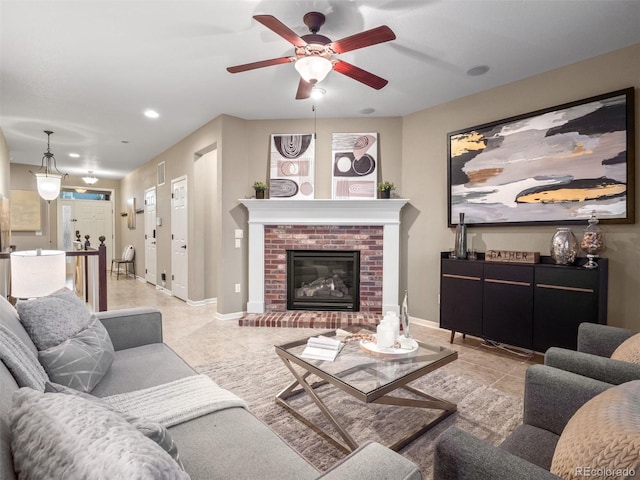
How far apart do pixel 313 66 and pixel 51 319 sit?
81.3 inches

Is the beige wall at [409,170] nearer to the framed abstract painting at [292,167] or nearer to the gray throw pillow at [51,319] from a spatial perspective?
the framed abstract painting at [292,167]

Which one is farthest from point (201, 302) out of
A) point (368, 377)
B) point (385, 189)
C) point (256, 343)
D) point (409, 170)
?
point (368, 377)

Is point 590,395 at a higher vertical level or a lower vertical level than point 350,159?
lower

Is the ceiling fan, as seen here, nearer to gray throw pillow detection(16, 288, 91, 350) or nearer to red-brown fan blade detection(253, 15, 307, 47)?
red-brown fan blade detection(253, 15, 307, 47)

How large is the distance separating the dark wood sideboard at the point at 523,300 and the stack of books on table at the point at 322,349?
1.77 metres

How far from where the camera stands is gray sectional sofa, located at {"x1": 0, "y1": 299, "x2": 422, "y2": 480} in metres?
0.81

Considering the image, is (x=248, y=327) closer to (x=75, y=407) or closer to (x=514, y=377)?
(x=514, y=377)

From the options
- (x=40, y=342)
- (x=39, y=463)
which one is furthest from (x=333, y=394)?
(x=39, y=463)

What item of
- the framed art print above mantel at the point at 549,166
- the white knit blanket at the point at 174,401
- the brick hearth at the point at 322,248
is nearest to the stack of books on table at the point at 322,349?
the white knit blanket at the point at 174,401

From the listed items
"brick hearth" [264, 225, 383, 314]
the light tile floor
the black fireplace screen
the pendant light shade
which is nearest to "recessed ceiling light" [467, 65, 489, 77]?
"brick hearth" [264, 225, 383, 314]

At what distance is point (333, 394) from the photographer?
227 cm

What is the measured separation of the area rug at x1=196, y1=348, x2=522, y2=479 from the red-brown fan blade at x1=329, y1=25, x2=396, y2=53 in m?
2.27

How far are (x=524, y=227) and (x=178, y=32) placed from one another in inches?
138

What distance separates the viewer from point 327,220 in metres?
4.26
